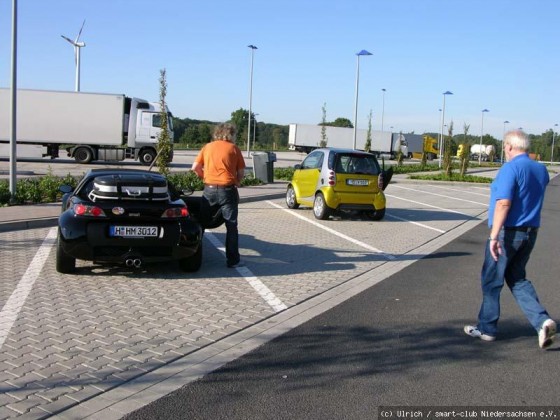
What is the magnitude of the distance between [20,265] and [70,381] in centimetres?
A: 408

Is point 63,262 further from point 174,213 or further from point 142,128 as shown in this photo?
point 142,128

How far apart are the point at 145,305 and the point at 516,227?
11.8 ft

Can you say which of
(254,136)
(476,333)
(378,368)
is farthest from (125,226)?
(254,136)

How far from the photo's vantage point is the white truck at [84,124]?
31297 mm

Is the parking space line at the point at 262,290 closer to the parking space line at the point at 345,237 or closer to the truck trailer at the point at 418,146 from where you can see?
the parking space line at the point at 345,237

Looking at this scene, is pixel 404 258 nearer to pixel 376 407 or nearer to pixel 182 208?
pixel 182 208

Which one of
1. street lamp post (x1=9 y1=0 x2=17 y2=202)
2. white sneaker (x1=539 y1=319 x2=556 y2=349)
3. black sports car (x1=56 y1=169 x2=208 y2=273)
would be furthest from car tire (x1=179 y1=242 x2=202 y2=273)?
street lamp post (x1=9 y1=0 x2=17 y2=202)

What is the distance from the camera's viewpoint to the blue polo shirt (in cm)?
484

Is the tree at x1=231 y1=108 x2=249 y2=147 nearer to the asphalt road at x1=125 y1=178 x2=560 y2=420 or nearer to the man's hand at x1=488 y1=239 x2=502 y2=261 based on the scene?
the asphalt road at x1=125 y1=178 x2=560 y2=420

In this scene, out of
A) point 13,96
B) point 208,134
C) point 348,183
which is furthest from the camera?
point 208,134

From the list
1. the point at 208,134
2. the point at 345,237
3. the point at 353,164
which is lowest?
the point at 345,237

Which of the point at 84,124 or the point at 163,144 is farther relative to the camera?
the point at 84,124

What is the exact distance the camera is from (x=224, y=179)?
7.64 meters

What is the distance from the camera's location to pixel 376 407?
150 inches
